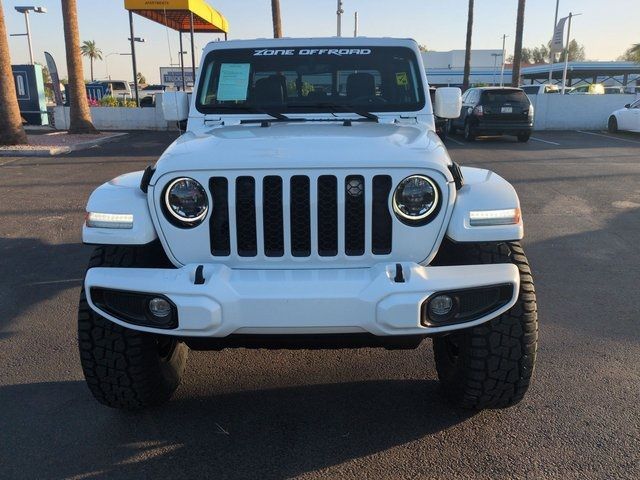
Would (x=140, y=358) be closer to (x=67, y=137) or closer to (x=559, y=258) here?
(x=559, y=258)

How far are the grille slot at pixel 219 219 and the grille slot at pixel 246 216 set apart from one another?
2.2 inches

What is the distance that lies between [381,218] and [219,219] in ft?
2.41

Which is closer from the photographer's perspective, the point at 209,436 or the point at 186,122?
the point at 209,436

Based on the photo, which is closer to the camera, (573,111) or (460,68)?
(573,111)

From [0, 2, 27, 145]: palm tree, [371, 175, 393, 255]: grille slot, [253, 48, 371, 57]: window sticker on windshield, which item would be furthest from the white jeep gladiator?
[0, 2, 27, 145]: palm tree

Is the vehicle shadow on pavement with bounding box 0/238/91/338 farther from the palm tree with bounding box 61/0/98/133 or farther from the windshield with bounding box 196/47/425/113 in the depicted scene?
the palm tree with bounding box 61/0/98/133

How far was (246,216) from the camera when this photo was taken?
262 cm

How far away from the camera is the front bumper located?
2.38 meters

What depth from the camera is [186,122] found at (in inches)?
168

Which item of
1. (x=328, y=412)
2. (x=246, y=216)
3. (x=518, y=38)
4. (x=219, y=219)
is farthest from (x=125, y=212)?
(x=518, y=38)

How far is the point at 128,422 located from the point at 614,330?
10.9 ft

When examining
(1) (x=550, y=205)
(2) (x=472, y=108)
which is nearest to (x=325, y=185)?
(1) (x=550, y=205)

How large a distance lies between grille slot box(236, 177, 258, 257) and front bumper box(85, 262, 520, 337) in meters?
0.19

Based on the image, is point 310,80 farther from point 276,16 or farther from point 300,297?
point 276,16
